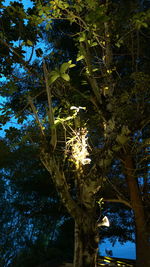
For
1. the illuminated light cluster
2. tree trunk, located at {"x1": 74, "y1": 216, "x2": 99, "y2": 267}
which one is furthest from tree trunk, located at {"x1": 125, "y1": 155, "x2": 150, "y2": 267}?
tree trunk, located at {"x1": 74, "y1": 216, "x2": 99, "y2": 267}

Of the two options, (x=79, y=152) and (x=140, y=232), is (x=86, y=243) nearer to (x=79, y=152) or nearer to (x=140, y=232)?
(x=79, y=152)

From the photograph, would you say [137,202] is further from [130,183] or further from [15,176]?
[15,176]

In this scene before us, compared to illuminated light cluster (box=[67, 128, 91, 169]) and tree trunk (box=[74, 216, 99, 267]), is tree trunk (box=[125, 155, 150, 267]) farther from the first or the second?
tree trunk (box=[74, 216, 99, 267])

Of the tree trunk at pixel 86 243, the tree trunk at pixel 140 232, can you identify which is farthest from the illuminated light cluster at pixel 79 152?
the tree trunk at pixel 140 232

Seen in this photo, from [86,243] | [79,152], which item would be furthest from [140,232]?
[79,152]

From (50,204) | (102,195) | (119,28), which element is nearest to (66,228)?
(50,204)

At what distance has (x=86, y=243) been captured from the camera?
2.73 m

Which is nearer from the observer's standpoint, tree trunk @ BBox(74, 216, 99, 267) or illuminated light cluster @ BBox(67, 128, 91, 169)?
tree trunk @ BBox(74, 216, 99, 267)

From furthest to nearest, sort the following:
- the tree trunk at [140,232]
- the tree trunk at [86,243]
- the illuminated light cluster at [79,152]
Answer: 1. the tree trunk at [140,232]
2. the illuminated light cluster at [79,152]
3. the tree trunk at [86,243]

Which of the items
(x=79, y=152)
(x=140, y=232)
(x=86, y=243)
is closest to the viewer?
(x=86, y=243)

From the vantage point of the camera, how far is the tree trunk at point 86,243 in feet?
8.80

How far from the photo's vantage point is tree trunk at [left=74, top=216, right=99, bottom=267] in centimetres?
268

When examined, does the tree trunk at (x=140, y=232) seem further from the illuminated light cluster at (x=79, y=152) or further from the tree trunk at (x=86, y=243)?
the tree trunk at (x=86, y=243)

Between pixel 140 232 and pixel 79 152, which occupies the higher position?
pixel 79 152
